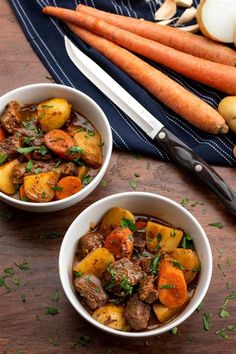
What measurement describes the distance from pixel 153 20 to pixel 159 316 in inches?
53.1

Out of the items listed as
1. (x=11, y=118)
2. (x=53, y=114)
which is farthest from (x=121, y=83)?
(x=11, y=118)

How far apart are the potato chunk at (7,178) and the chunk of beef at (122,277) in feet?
1.48

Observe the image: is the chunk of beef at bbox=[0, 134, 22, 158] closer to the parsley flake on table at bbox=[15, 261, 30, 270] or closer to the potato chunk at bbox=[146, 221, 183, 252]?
the parsley flake on table at bbox=[15, 261, 30, 270]

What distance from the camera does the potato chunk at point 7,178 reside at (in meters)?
2.00

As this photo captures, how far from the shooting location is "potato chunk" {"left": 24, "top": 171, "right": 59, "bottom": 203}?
197 cm

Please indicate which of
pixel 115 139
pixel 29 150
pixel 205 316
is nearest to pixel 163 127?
pixel 115 139

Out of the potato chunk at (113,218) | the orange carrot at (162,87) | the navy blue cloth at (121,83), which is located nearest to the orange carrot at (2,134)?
the navy blue cloth at (121,83)

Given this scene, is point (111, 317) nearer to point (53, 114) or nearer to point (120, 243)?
point (120, 243)

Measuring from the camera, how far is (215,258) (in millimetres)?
2061

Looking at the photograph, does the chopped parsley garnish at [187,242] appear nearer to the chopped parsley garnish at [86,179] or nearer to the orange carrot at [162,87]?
the chopped parsley garnish at [86,179]

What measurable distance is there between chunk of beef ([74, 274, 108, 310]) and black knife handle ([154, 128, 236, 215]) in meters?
0.56

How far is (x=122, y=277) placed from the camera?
177 centimetres

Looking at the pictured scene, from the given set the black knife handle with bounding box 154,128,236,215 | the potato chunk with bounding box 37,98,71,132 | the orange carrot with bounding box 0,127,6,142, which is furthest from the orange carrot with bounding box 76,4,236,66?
the orange carrot with bounding box 0,127,6,142

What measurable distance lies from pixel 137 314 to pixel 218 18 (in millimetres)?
1260
